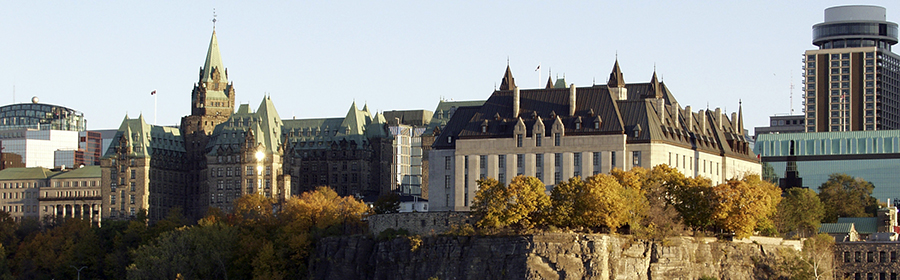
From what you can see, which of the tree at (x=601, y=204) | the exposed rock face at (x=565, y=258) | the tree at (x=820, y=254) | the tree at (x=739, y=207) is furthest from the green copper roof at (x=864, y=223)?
the tree at (x=601, y=204)

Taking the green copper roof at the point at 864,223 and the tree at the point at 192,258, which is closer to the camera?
the green copper roof at the point at 864,223

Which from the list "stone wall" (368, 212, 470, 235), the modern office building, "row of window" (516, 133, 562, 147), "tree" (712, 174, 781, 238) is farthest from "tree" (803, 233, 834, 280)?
"stone wall" (368, 212, 470, 235)

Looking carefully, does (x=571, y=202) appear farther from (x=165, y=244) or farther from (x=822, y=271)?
(x=165, y=244)

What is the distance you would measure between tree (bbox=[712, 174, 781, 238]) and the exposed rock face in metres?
2.96

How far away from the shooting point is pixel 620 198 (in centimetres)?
16325

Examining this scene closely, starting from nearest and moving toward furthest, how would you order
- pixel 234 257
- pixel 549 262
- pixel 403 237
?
pixel 549 262 → pixel 403 237 → pixel 234 257

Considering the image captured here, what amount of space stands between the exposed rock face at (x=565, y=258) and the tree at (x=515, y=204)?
207 centimetres

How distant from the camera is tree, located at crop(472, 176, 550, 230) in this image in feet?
542

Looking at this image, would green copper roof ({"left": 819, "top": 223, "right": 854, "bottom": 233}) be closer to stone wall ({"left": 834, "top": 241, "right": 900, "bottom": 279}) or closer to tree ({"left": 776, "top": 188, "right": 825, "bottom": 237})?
tree ({"left": 776, "top": 188, "right": 825, "bottom": 237})

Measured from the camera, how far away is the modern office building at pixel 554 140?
179 m

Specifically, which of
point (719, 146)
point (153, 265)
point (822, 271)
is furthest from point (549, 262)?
point (153, 265)

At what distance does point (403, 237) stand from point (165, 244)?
3876 centimetres

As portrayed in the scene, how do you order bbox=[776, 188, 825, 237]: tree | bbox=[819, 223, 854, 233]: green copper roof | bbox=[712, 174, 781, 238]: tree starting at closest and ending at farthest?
bbox=[712, 174, 781, 238]: tree
bbox=[776, 188, 825, 237]: tree
bbox=[819, 223, 854, 233]: green copper roof

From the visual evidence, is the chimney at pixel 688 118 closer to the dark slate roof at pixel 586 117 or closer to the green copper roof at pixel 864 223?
the dark slate roof at pixel 586 117
